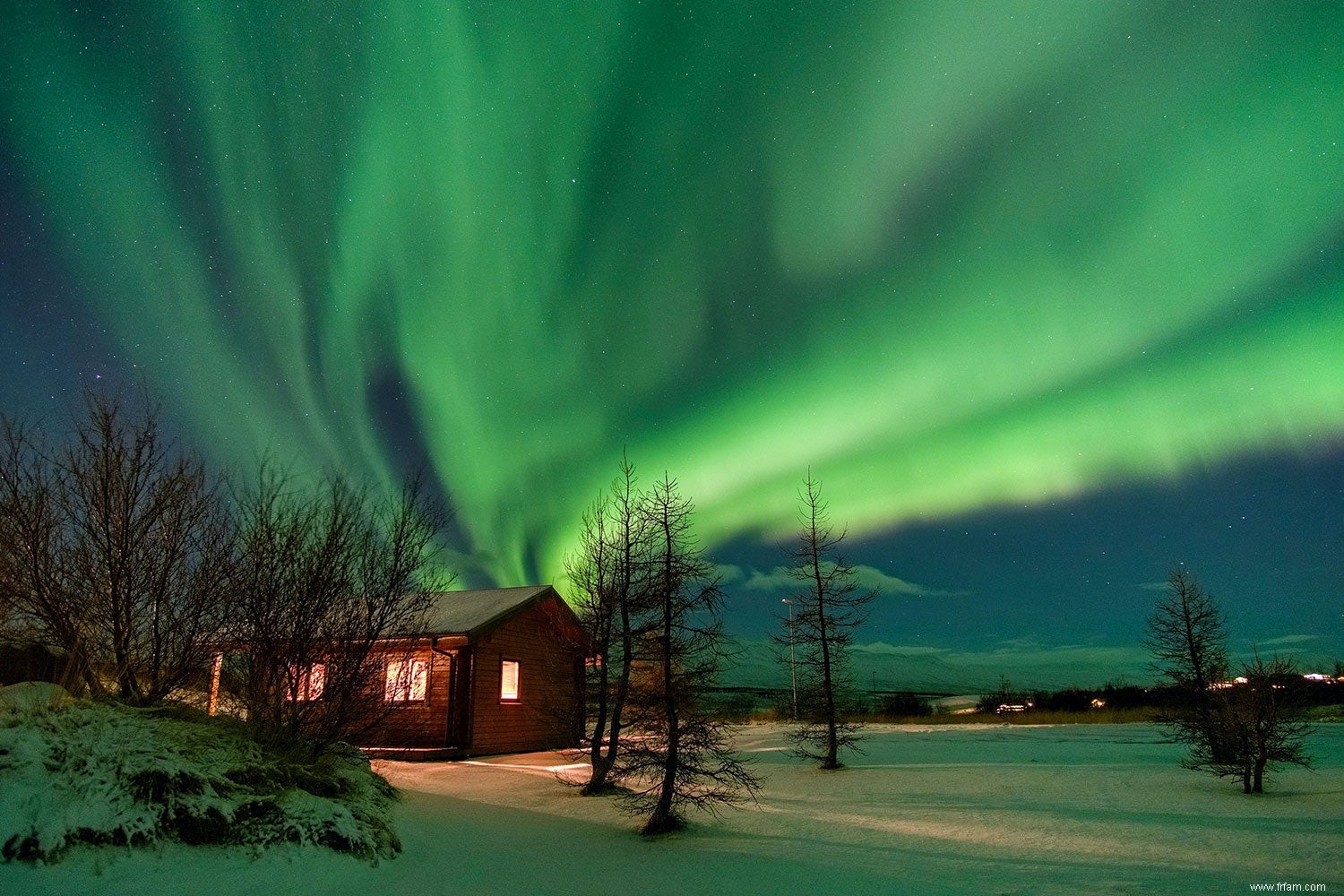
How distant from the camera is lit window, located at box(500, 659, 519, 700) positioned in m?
24.0

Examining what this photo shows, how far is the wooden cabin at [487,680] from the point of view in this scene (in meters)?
21.3

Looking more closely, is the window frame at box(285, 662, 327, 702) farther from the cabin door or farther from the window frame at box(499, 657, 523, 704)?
the window frame at box(499, 657, 523, 704)

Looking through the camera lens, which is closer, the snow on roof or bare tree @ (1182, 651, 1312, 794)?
bare tree @ (1182, 651, 1312, 794)

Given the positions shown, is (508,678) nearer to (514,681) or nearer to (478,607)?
(514,681)

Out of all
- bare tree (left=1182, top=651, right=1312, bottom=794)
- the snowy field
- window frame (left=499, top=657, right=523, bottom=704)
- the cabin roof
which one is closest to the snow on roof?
the cabin roof

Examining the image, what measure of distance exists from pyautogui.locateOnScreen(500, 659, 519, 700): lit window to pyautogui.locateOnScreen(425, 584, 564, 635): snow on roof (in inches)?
67.1

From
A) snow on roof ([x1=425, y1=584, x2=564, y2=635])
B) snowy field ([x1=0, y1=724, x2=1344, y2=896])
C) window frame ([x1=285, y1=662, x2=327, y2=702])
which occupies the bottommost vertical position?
snowy field ([x1=0, y1=724, x2=1344, y2=896])

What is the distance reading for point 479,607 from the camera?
2544cm

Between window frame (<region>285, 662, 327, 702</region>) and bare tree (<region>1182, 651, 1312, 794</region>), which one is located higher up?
window frame (<region>285, 662, 327, 702</region>)

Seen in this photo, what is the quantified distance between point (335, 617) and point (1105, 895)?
1038 cm

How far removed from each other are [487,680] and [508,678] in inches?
57.7

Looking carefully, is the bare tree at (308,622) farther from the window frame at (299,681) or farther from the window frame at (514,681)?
the window frame at (514,681)

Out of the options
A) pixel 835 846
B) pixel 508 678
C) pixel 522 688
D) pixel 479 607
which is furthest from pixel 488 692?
pixel 835 846

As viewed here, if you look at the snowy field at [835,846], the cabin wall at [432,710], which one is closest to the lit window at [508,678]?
the cabin wall at [432,710]
